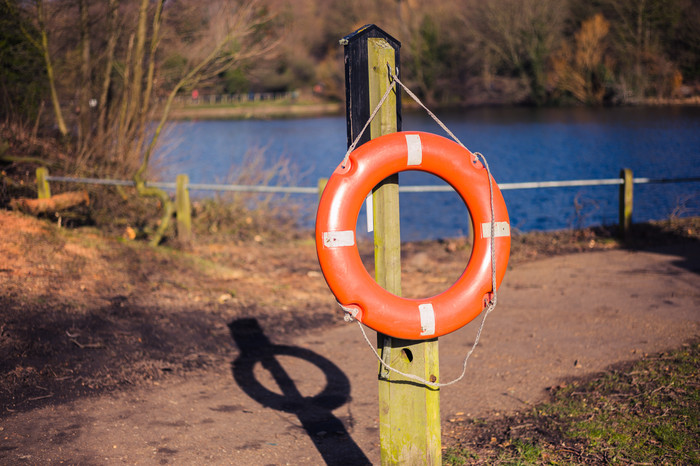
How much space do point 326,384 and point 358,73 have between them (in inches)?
102

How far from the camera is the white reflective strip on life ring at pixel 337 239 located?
8.93 ft

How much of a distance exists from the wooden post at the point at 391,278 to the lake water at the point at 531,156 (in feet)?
22.7

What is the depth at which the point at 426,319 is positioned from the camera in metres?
2.65

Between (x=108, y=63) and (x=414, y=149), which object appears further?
(x=108, y=63)

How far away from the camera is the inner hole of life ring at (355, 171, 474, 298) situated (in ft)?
23.3

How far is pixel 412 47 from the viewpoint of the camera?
40.3 metres

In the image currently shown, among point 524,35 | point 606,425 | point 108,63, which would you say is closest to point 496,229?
point 606,425

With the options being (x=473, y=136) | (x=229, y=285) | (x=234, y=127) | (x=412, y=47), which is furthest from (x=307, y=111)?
(x=229, y=285)

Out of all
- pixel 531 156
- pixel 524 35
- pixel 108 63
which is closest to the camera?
pixel 108 63

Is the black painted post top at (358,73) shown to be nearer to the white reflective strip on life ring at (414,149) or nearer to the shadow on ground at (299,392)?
the white reflective strip on life ring at (414,149)

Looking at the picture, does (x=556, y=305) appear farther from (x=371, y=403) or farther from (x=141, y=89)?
(x=141, y=89)

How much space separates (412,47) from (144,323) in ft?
123

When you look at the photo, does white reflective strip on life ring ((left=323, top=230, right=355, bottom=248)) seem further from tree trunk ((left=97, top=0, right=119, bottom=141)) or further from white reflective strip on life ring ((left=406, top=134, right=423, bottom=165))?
tree trunk ((left=97, top=0, right=119, bottom=141))

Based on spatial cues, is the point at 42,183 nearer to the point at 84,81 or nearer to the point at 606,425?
the point at 84,81
